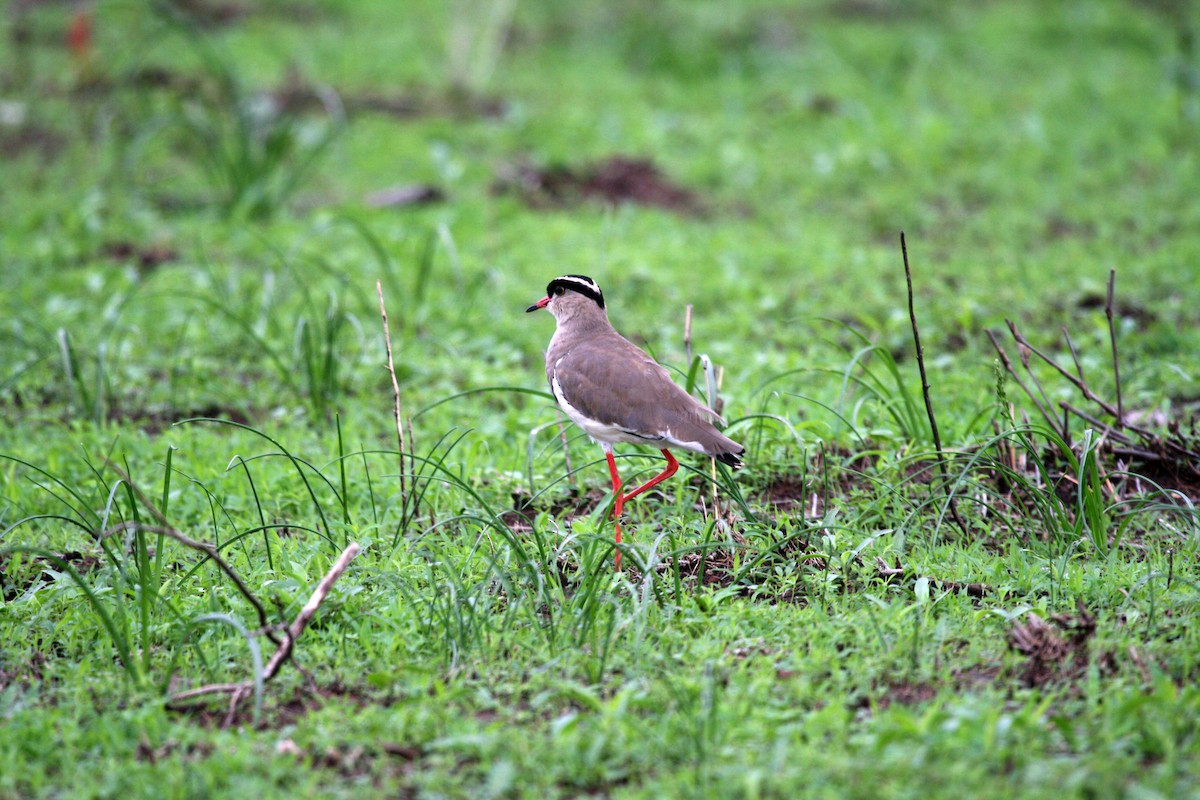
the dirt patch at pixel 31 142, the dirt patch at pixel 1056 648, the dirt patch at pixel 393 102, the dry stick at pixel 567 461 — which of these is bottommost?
the dirt patch at pixel 1056 648

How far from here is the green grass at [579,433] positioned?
Answer: 3.57 m

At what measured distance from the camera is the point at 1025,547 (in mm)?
4645

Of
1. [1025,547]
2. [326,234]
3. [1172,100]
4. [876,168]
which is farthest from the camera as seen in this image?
[1172,100]

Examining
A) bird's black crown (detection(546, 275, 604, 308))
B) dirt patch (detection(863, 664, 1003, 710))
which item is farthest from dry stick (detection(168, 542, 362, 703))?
bird's black crown (detection(546, 275, 604, 308))

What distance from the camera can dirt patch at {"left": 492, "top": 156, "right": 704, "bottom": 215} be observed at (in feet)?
29.9

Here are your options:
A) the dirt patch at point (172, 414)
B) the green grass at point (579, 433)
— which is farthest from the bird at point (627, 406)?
the dirt patch at point (172, 414)

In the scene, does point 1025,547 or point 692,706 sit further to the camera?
point 1025,547

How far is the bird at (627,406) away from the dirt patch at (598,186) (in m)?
4.13

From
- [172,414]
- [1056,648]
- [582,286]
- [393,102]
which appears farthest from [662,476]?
[393,102]

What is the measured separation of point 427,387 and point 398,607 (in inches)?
91.8

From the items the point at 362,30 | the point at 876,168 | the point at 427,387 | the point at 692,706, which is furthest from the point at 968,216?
the point at 362,30

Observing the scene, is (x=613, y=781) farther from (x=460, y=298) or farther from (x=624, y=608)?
(x=460, y=298)

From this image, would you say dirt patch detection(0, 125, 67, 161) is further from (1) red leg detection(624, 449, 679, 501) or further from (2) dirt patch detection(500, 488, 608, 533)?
(1) red leg detection(624, 449, 679, 501)

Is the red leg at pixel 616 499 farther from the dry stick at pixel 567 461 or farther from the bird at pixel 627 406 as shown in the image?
the dry stick at pixel 567 461
